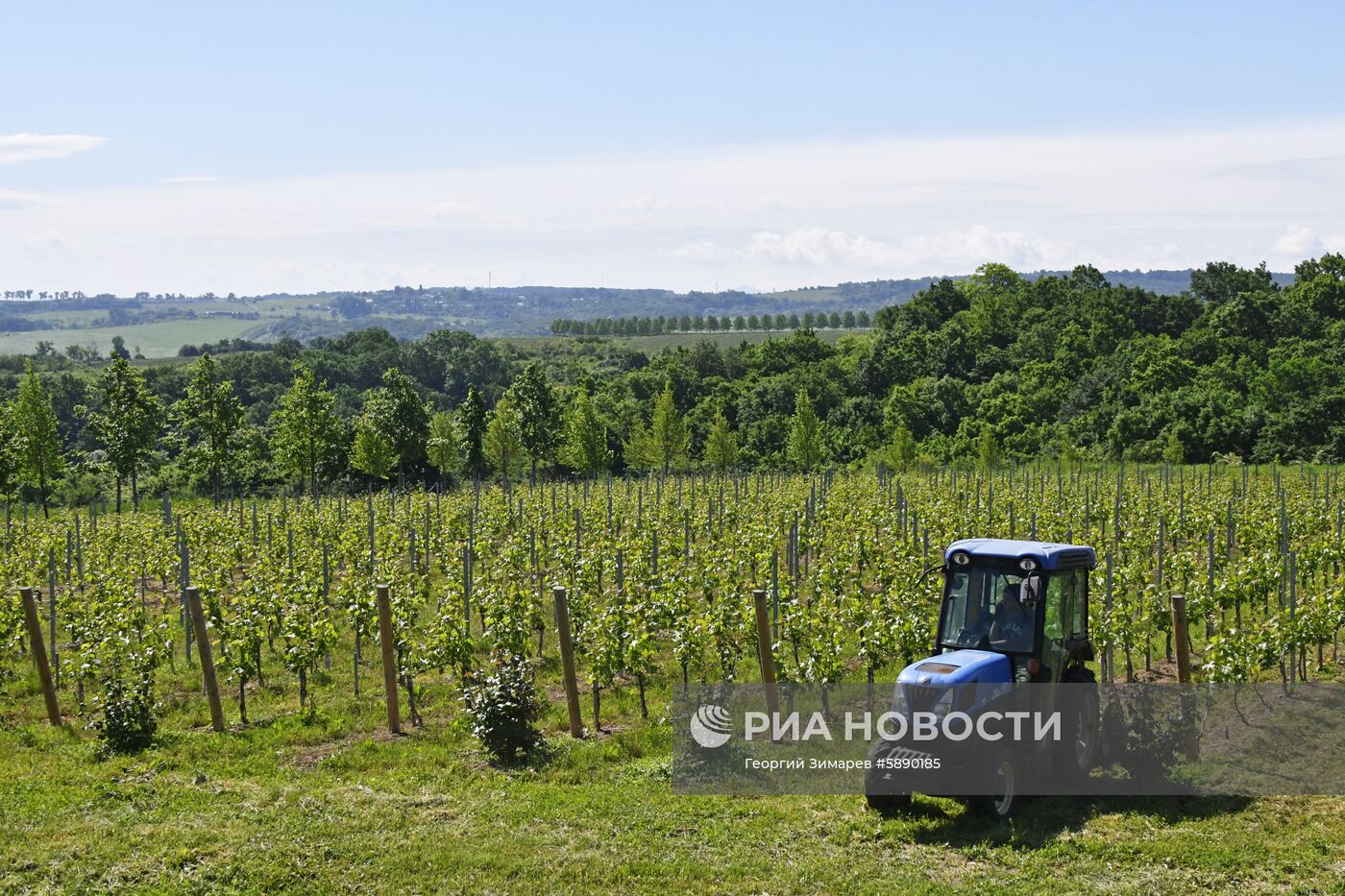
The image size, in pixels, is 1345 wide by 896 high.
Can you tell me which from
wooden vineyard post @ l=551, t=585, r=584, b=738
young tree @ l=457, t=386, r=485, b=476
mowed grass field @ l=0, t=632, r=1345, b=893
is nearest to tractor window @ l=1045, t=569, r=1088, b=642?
mowed grass field @ l=0, t=632, r=1345, b=893

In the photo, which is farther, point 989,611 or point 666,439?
point 666,439

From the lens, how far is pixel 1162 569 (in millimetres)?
18078

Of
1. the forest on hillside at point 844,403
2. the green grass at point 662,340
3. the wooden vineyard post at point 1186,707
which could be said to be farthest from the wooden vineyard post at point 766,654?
the green grass at point 662,340

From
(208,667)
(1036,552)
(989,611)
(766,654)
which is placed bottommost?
(208,667)

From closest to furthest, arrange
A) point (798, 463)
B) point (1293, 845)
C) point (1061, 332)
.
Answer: point (1293, 845) < point (798, 463) < point (1061, 332)

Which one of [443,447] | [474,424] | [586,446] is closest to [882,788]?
[586,446]

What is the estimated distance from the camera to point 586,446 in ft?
165

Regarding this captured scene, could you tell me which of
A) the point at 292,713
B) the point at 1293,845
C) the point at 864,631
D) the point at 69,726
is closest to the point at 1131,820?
the point at 1293,845

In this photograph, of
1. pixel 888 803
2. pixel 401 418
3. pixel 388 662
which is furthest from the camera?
pixel 401 418

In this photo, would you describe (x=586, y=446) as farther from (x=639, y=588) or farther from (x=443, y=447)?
(x=639, y=588)

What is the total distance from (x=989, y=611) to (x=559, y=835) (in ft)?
13.6

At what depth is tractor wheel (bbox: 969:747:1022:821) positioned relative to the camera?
29.1ft

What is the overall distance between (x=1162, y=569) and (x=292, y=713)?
13652mm

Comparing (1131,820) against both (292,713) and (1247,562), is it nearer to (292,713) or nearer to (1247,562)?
(1247,562)
